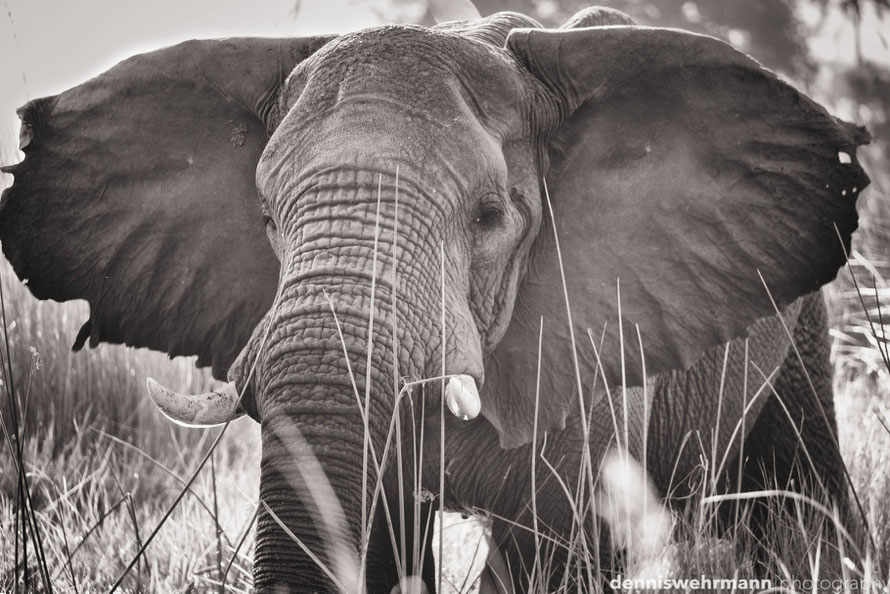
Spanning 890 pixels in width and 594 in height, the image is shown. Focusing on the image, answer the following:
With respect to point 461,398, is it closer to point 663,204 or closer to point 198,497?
point 198,497

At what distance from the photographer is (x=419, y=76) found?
277cm

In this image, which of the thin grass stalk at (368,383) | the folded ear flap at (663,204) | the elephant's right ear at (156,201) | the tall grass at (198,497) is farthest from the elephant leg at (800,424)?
the thin grass stalk at (368,383)

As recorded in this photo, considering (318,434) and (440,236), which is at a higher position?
(440,236)

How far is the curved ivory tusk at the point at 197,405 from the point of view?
2.53 meters

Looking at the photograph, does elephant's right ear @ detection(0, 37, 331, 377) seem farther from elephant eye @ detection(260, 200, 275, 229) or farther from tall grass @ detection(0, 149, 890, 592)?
tall grass @ detection(0, 149, 890, 592)

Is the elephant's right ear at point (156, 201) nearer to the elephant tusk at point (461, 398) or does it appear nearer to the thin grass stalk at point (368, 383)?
the thin grass stalk at point (368, 383)

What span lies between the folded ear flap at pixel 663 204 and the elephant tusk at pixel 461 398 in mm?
548

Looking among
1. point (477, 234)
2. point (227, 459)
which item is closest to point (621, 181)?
point (477, 234)

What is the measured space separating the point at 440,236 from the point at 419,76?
0.41 m

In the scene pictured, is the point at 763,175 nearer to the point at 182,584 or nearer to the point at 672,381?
the point at 672,381

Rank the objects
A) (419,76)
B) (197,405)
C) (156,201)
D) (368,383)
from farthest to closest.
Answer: (156,201) < (419,76) < (197,405) < (368,383)

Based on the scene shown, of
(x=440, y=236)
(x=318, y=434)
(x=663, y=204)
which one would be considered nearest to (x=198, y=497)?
(x=318, y=434)

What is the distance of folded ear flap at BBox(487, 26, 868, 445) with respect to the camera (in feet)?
9.93

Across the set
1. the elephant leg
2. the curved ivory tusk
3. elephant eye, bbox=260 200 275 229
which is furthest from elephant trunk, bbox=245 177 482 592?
the elephant leg
